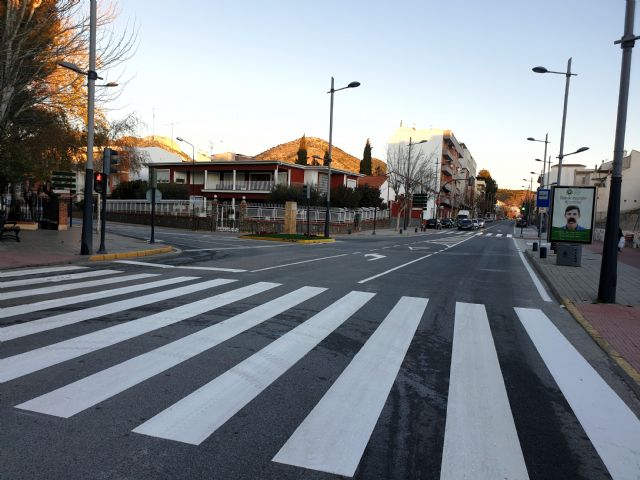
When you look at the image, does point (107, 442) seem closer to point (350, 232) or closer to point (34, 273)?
point (34, 273)

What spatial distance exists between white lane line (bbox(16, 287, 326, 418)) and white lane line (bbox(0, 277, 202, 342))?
1789mm

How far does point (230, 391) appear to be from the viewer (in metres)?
4.09

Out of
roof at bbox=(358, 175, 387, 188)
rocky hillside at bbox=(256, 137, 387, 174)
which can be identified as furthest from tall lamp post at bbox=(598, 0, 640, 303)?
rocky hillside at bbox=(256, 137, 387, 174)

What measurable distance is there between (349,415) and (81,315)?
470cm

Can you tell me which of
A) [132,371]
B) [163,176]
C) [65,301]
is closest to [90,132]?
[65,301]

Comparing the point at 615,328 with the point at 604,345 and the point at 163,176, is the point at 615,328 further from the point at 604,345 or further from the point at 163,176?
the point at 163,176

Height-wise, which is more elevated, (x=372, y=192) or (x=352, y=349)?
(x=372, y=192)

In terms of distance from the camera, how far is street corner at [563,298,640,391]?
5.36 metres

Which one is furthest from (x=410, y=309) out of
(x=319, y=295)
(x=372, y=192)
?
(x=372, y=192)

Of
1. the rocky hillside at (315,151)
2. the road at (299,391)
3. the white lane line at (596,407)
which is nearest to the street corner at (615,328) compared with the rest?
the road at (299,391)

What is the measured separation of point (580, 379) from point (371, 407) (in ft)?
8.26

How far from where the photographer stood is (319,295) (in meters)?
8.95

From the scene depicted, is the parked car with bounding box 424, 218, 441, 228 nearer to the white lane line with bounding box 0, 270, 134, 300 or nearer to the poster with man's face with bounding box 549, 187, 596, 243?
the poster with man's face with bounding box 549, 187, 596, 243

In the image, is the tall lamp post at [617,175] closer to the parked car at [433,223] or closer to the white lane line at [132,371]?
the white lane line at [132,371]
